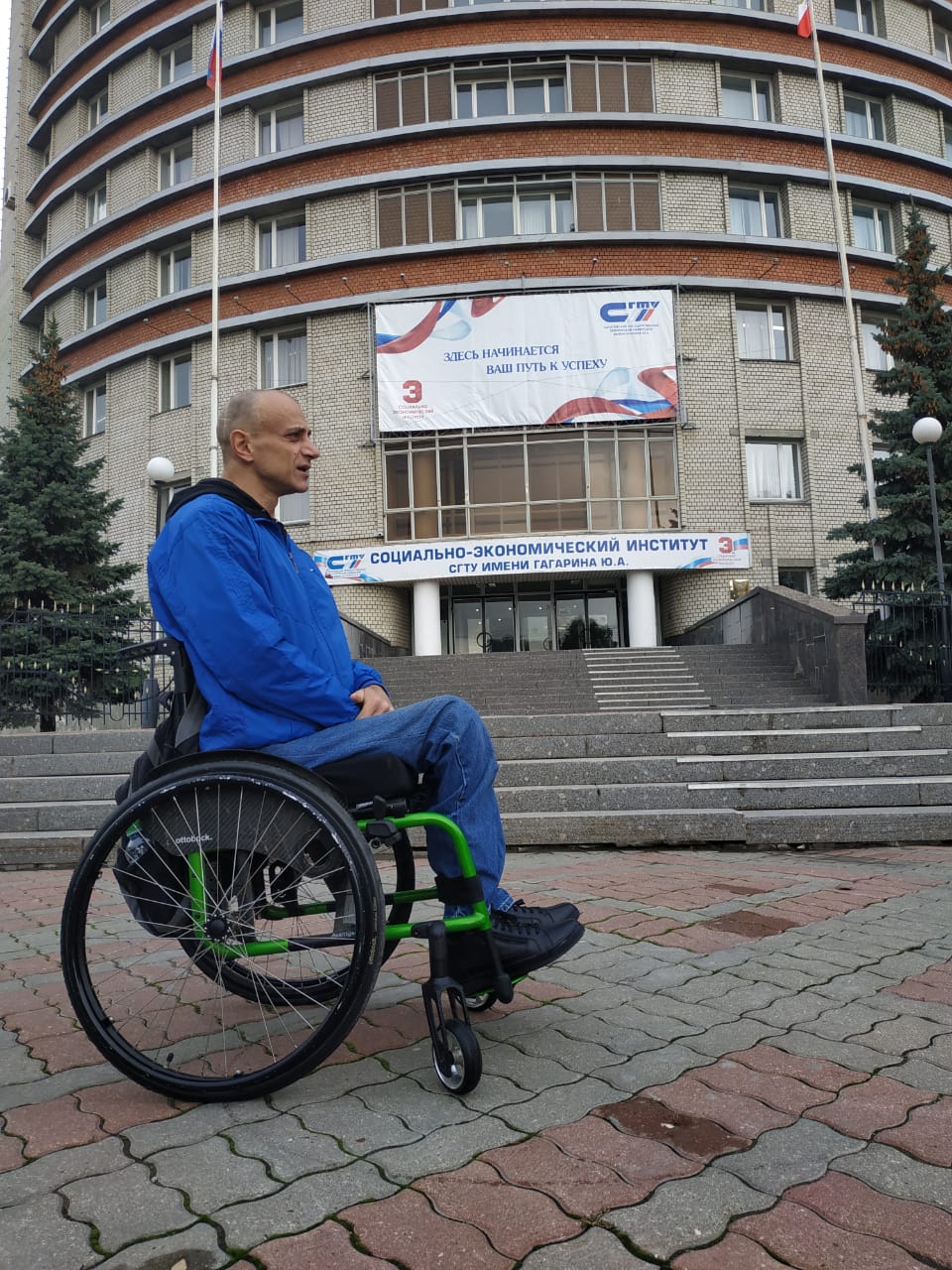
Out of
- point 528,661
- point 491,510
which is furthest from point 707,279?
point 528,661

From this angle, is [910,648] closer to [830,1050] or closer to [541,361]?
[830,1050]

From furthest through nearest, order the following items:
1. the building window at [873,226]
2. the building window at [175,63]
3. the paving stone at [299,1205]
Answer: the building window at [175,63] → the building window at [873,226] → the paving stone at [299,1205]

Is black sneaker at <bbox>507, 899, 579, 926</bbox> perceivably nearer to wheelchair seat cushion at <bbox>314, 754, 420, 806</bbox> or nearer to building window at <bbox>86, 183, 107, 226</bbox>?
wheelchair seat cushion at <bbox>314, 754, 420, 806</bbox>

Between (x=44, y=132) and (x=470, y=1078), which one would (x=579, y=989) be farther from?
(x=44, y=132)

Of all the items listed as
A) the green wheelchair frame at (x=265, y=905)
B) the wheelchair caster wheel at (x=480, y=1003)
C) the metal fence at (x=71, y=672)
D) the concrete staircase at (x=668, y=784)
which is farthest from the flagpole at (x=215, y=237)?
the green wheelchair frame at (x=265, y=905)

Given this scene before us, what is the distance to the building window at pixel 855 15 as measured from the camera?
83.0ft

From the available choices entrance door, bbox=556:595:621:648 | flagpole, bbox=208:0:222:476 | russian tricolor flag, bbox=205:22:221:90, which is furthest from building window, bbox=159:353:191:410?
entrance door, bbox=556:595:621:648

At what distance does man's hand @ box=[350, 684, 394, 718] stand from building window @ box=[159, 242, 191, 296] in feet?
88.4

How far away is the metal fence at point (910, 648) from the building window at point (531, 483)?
10178mm

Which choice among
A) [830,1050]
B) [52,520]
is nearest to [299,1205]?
[830,1050]

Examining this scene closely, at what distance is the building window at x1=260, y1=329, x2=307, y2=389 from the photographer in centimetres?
2402

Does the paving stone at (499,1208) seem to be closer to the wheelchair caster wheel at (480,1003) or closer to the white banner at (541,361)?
the wheelchair caster wheel at (480,1003)

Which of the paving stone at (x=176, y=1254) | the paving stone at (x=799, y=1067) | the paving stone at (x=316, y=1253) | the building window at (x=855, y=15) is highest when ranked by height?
the building window at (x=855, y=15)

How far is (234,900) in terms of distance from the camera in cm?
210
